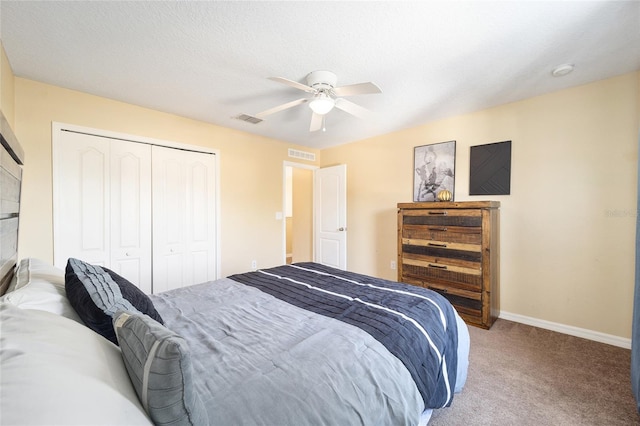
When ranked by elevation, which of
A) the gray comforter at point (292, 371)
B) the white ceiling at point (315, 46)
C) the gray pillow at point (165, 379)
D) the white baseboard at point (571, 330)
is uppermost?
the white ceiling at point (315, 46)

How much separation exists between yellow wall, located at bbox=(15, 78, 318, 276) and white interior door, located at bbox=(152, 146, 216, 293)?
0.19 meters

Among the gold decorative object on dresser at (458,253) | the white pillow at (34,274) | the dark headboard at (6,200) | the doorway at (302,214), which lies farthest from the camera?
the doorway at (302,214)

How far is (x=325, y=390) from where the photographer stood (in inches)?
35.1

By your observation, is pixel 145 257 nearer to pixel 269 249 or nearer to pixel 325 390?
pixel 269 249

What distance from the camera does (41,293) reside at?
990 millimetres

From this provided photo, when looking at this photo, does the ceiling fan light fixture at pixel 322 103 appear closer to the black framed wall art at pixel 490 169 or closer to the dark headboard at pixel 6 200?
the dark headboard at pixel 6 200

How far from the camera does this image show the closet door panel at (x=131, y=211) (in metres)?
2.88

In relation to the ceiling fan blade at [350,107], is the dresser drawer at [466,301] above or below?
below

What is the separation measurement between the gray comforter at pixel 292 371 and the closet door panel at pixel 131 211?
1962 mm

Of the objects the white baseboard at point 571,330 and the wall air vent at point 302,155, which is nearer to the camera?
the white baseboard at point 571,330

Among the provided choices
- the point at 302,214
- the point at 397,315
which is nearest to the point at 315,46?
the point at 397,315

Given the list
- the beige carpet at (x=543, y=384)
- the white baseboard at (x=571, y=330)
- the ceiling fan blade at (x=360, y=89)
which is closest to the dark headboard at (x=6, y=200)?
the ceiling fan blade at (x=360, y=89)

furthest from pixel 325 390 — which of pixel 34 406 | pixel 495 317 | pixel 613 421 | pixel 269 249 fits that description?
pixel 269 249

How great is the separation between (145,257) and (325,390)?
3.02 meters
